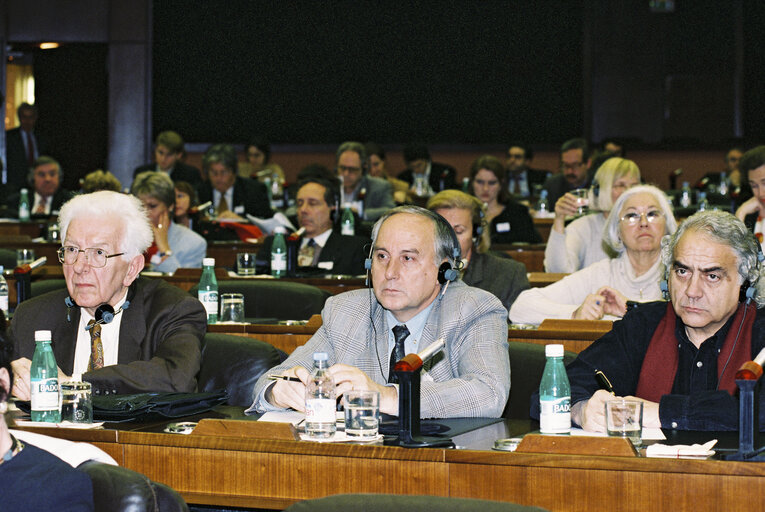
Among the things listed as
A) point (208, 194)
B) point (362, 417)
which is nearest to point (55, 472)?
point (362, 417)

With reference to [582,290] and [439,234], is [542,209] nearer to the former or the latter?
[582,290]

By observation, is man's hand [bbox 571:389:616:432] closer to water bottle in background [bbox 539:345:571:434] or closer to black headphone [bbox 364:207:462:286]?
water bottle in background [bbox 539:345:571:434]

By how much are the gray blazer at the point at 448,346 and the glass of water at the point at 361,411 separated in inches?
12.0

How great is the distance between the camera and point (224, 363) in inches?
122

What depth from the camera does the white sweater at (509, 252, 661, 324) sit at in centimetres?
423

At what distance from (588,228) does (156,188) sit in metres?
2.34

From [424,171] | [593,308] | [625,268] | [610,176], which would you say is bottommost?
[593,308]

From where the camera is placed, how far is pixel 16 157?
36.5 feet

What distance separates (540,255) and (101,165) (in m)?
6.58

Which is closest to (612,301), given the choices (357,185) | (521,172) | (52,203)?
(357,185)

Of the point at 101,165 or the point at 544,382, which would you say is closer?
the point at 544,382

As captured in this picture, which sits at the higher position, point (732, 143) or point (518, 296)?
point (732, 143)

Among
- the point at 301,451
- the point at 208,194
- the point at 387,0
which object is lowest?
the point at 301,451

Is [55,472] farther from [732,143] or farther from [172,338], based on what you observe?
[732,143]
